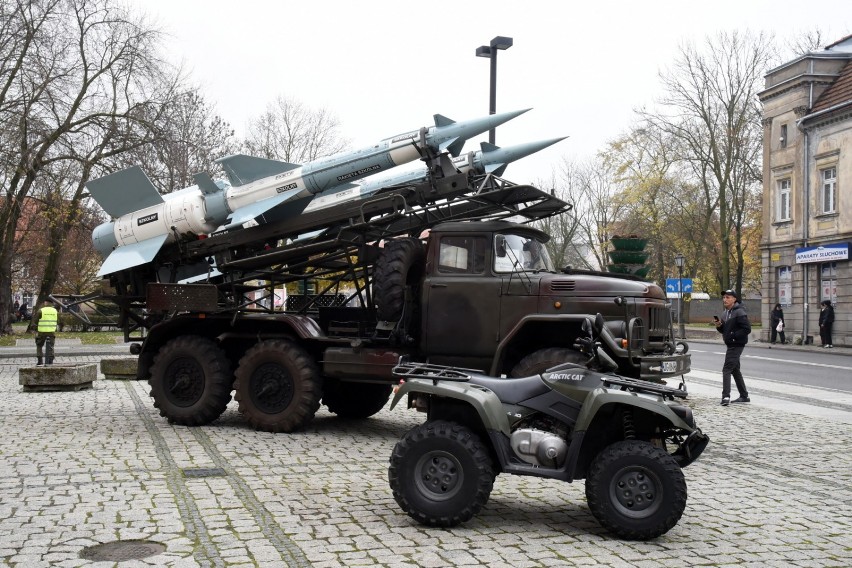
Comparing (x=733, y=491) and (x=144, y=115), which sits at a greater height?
(x=144, y=115)

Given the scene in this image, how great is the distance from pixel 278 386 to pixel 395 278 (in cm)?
209

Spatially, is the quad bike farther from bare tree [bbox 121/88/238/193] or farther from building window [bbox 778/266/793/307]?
building window [bbox 778/266/793/307]

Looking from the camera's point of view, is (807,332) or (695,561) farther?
(807,332)

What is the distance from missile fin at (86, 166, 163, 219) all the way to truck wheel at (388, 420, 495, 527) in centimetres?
806

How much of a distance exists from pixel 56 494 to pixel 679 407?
498cm

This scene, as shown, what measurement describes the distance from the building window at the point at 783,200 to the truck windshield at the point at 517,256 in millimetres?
30996

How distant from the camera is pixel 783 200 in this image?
1526 inches

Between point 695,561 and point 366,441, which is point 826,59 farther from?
point 695,561

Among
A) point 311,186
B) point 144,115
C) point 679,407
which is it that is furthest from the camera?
point 144,115

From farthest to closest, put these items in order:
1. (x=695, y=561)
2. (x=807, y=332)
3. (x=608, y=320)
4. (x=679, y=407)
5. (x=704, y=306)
Answer: (x=704, y=306)
(x=807, y=332)
(x=608, y=320)
(x=679, y=407)
(x=695, y=561)

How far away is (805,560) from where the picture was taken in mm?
5797

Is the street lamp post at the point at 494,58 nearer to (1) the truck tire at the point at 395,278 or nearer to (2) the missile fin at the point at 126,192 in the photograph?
(2) the missile fin at the point at 126,192

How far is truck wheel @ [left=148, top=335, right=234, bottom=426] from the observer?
460 inches

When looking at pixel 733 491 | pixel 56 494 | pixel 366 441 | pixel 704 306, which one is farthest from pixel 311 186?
pixel 704 306
